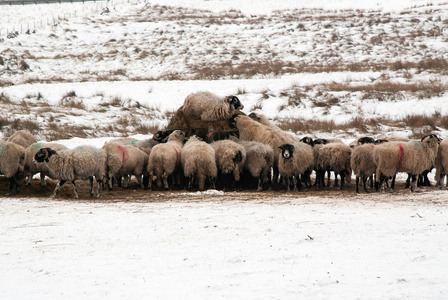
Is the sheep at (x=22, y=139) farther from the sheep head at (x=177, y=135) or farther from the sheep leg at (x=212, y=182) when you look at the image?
the sheep leg at (x=212, y=182)

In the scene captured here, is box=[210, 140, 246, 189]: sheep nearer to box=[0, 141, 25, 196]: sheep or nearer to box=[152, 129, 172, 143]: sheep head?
box=[152, 129, 172, 143]: sheep head

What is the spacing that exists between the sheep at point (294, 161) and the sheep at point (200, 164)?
6.58 feet

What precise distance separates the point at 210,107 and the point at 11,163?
7.02 metres

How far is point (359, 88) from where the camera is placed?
28.9 m

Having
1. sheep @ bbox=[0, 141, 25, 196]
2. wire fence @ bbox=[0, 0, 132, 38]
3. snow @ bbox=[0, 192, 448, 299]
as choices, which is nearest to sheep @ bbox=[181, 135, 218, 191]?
snow @ bbox=[0, 192, 448, 299]

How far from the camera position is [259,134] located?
51.9 feet

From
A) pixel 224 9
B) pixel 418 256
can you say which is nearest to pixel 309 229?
pixel 418 256

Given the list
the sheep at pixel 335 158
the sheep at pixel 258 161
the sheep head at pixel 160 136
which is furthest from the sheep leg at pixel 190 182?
the sheep at pixel 335 158

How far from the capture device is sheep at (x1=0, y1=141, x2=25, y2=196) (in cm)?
1230

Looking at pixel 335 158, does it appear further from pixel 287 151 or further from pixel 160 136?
pixel 160 136

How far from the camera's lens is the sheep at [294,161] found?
13.6 meters

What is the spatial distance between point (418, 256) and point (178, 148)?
9665 millimetres

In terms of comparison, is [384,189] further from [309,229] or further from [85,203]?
[85,203]

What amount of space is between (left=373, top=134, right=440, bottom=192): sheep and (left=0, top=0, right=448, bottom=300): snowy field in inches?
28.5
